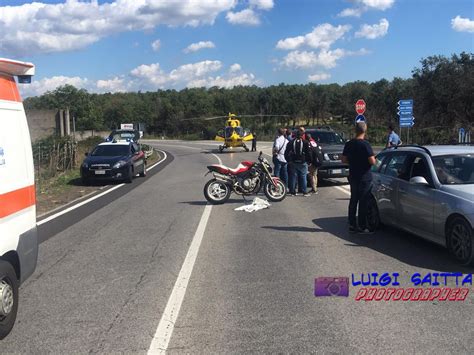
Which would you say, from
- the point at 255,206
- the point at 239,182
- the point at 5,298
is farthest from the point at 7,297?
the point at 239,182

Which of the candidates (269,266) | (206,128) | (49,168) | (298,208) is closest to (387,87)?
(206,128)

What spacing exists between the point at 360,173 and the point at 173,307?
178 inches

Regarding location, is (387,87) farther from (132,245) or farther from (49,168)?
(132,245)

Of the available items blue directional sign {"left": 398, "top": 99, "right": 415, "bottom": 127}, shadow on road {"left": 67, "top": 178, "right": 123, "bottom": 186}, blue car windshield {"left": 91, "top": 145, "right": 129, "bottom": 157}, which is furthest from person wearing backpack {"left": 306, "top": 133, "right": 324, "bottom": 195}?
blue directional sign {"left": 398, "top": 99, "right": 415, "bottom": 127}

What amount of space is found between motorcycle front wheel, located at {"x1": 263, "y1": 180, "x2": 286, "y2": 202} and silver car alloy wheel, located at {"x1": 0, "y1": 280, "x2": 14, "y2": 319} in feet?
29.7

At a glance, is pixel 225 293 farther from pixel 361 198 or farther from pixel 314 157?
pixel 314 157

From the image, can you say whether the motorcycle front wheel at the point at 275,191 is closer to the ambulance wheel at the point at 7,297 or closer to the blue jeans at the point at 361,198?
the blue jeans at the point at 361,198

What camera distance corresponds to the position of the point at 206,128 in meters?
107

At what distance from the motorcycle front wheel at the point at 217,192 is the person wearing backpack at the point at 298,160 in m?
2.01

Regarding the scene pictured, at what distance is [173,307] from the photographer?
17.1 feet

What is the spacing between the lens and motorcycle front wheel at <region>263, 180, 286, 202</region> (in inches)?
519

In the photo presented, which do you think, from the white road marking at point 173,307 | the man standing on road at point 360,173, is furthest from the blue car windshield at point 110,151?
the man standing on road at point 360,173

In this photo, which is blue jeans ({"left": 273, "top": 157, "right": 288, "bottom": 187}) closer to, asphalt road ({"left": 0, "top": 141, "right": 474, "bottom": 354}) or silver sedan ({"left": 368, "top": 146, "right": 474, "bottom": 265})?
asphalt road ({"left": 0, "top": 141, "right": 474, "bottom": 354})

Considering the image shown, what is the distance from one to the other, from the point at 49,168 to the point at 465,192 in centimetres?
2050
